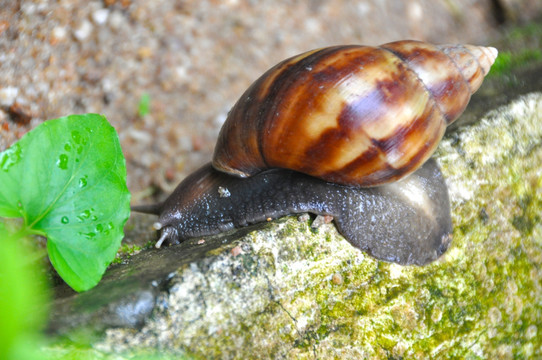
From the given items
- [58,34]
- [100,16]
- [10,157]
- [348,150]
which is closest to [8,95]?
[58,34]

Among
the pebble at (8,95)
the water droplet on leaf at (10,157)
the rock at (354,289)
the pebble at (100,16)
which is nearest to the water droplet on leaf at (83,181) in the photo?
the water droplet on leaf at (10,157)

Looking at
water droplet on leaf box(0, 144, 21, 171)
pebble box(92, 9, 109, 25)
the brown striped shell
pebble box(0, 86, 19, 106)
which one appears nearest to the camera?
water droplet on leaf box(0, 144, 21, 171)

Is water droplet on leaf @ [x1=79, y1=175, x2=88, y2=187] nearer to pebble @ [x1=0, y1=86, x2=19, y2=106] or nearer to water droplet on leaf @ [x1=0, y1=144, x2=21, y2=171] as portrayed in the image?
water droplet on leaf @ [x1=0, y1=144, x2=21, y2=171]

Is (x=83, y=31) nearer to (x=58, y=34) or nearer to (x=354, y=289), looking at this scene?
(x=58, y=34)

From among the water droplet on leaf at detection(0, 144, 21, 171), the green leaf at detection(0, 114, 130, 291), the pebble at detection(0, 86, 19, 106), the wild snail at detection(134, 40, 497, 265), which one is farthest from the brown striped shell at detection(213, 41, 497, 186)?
the pebble at detection(0, 86, 19, 106)

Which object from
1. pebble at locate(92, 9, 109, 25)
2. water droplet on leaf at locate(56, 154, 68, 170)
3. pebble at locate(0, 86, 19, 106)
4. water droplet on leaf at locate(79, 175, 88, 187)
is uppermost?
pebble at locate(92, 9, 109, 25)

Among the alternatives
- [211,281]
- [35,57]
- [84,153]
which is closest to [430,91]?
[211,281]

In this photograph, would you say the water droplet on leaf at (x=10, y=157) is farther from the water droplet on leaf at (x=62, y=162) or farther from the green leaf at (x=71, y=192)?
the water droplet on leaf at (x=62, y=162)

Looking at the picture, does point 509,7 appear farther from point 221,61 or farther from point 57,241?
point 57,241
